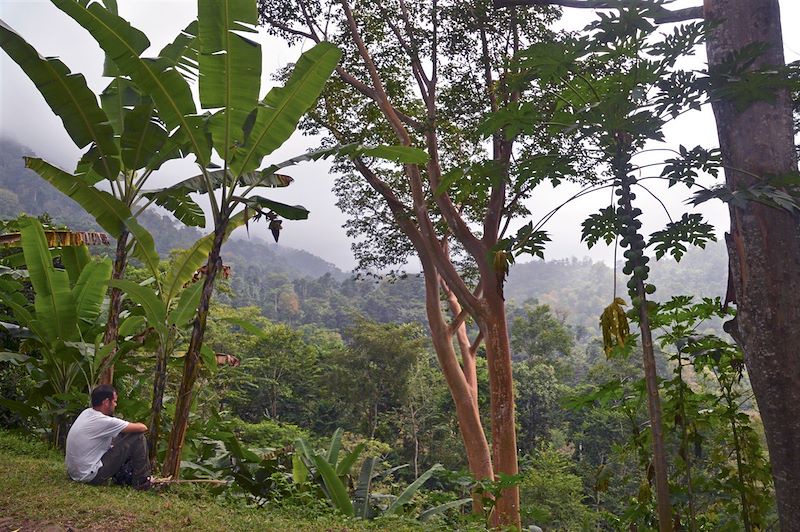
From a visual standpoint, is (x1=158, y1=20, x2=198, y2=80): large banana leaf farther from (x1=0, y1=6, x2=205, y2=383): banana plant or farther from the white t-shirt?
the white t-shirt

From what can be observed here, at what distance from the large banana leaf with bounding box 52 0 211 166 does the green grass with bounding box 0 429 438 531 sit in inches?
100

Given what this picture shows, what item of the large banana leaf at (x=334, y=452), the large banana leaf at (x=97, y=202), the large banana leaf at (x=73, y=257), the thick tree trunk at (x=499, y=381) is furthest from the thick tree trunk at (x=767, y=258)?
the large banana leaf at (x=73, y=257)

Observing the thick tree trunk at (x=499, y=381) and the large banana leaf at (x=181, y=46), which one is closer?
the large banana leaf at (x=181, y=46)

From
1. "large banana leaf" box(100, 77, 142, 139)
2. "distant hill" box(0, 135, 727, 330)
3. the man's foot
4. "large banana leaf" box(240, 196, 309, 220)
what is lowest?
the man's foot

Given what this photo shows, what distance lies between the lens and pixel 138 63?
3938 mm

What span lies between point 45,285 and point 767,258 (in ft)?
17.1

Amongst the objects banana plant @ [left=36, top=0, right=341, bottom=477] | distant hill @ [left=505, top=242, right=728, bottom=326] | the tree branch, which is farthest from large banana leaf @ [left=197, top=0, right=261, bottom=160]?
distant hill @ [left=505, top=242, right=728, bottom=326]

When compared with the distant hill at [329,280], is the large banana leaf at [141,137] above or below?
below

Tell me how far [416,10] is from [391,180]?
3126mm

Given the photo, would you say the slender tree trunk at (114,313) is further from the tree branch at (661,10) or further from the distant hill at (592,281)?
the distant hill at (592,281)

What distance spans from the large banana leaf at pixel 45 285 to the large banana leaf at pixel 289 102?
1.93 m

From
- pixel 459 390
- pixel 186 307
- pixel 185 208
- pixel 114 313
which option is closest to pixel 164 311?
pixel 186 307

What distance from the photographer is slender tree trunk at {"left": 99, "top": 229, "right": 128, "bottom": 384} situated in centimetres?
481

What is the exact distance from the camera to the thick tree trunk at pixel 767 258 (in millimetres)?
2514
